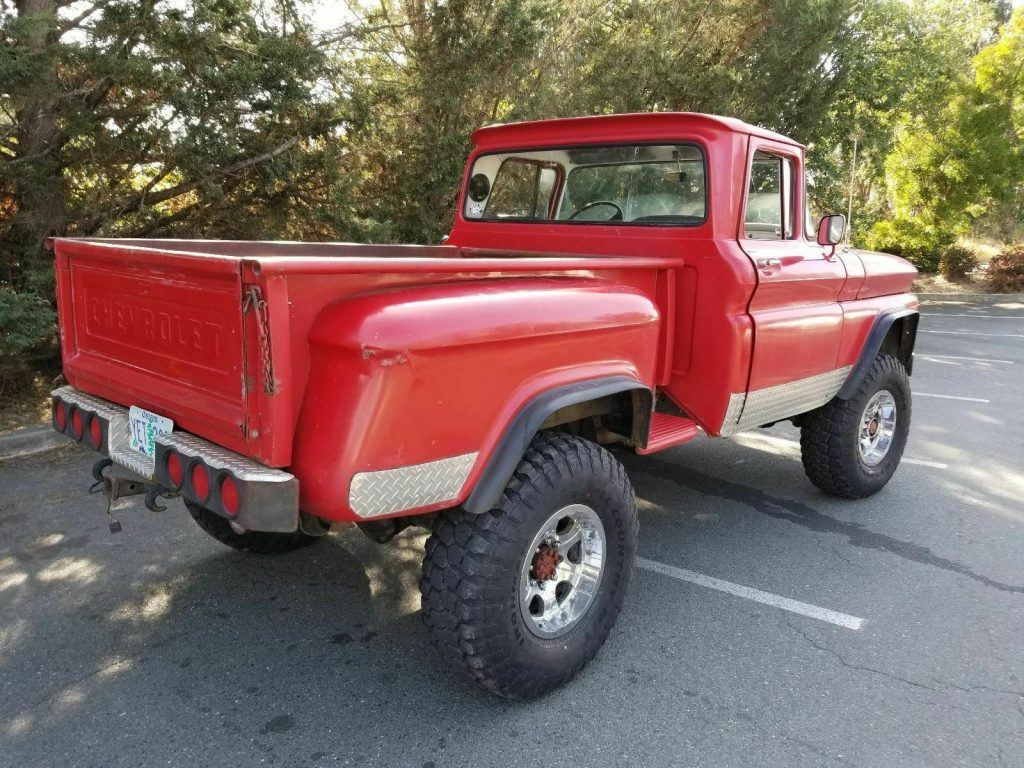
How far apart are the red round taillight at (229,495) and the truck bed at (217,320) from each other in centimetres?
10

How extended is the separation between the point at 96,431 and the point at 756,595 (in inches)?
109

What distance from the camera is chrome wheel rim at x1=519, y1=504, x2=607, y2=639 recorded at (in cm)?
253

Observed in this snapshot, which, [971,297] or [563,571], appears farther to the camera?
[971,297]

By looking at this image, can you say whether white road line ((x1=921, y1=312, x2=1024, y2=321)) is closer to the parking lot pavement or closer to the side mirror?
the parking lot pavement

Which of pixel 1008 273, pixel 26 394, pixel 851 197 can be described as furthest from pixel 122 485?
pixel 1008 273

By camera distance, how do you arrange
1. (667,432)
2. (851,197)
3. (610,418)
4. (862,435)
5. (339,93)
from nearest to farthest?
(610,418) → (667,432) → (862,435) → (339,93) → (851,197)

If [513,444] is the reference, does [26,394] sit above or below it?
below

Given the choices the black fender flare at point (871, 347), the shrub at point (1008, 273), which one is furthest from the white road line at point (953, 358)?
the shrub at point (1008, 273)

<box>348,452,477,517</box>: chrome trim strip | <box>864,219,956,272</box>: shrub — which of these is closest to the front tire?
<box>348,452,477,517</box>: chrome trim strip

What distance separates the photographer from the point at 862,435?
4441mm

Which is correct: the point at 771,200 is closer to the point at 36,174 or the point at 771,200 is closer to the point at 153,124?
the point at 153,124

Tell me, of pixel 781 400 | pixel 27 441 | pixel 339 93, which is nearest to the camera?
pixel 781 400

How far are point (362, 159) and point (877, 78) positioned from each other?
379 inches

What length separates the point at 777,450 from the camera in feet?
17.8
